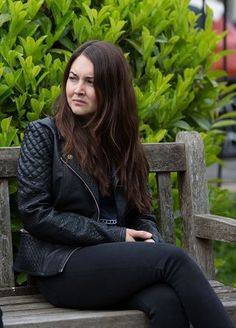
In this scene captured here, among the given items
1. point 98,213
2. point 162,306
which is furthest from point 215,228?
point 162,306

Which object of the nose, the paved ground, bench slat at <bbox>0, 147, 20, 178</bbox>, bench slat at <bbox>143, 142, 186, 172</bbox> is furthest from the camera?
the paved ground

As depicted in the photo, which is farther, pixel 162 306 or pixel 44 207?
pixel 44 207

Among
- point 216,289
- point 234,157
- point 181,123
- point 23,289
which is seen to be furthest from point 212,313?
point 234,157

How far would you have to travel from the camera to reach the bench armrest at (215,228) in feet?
13.9

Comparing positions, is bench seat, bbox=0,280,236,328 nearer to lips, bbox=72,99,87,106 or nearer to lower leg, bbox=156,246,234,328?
lower leg, bbox=156,246,234,328

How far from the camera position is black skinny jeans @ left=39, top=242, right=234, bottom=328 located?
3732mm

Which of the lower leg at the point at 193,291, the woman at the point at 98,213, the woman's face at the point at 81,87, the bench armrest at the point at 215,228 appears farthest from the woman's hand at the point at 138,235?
the woman's face at the point at 81,87

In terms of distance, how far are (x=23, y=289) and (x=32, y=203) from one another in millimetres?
504

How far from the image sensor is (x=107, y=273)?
12.6ft

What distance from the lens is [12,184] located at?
4.35 metres

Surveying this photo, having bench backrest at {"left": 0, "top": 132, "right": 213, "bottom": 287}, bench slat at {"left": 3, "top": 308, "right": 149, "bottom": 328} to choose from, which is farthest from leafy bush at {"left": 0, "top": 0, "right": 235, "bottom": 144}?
bench slat at {"left": 3, "top": 308, "right": 149, "bottom": 328}

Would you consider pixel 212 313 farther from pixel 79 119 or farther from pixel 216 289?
pixel 79 119

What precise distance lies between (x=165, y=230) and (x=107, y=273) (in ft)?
2.25

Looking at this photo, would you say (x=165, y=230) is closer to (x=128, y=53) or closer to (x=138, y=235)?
(x=138, y=235)
